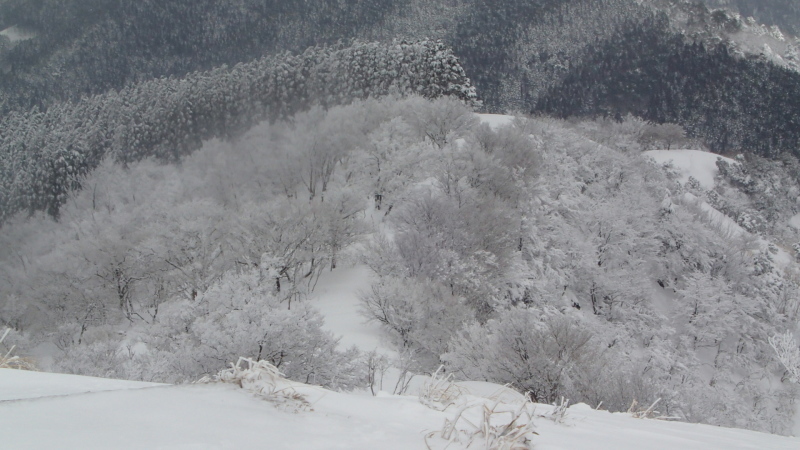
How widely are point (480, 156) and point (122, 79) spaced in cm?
8123

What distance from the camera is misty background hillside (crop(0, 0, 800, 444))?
50.0 ft

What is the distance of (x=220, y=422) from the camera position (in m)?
1.62

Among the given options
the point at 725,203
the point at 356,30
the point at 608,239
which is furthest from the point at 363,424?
the point at 356,30

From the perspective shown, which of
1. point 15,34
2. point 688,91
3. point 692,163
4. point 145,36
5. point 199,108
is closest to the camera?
point 199,108

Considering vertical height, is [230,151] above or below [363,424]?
below

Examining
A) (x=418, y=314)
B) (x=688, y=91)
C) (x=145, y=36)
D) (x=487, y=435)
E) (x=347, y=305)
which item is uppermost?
(x=145, y=36)

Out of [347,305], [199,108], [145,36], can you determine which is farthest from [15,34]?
[347,305]

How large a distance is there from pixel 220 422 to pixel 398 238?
2287cm

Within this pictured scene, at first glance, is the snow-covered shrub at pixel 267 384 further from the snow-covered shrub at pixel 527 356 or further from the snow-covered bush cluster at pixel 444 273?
the snow-covered shrub at pixel 527 356

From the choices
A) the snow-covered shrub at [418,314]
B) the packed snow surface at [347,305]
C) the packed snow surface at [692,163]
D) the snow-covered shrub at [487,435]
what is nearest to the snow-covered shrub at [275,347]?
the packed snow surface at [347,305]

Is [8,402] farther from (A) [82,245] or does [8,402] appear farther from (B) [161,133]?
(B) [161,133]

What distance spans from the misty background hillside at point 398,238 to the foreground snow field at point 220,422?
114 centimetres

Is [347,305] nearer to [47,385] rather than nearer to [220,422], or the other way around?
[47,385]

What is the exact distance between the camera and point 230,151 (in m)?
51.1
